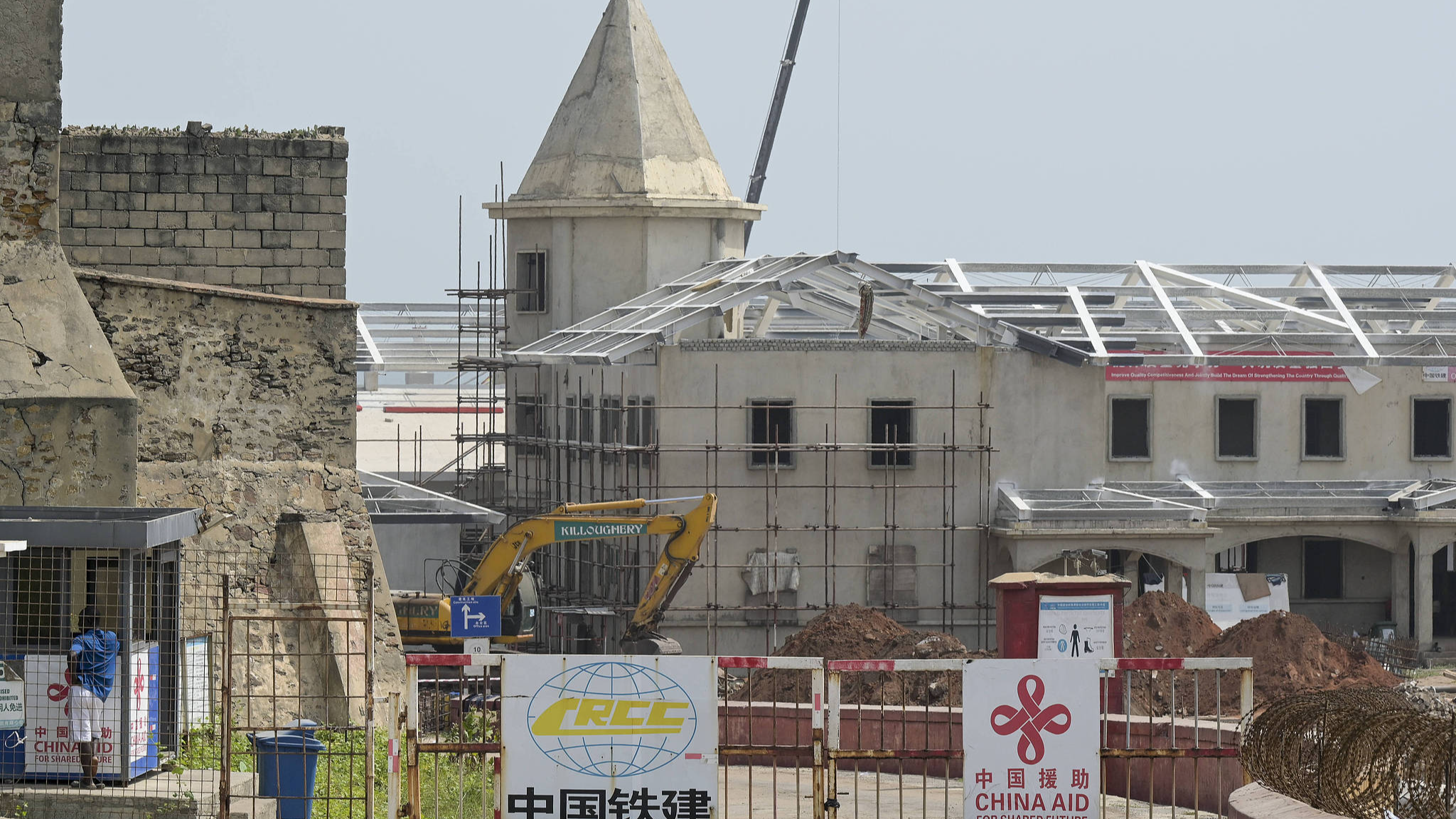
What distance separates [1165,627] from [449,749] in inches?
716

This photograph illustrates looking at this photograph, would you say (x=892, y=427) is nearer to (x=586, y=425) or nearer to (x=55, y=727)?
(x=586, y=425)

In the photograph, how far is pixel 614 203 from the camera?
128ft

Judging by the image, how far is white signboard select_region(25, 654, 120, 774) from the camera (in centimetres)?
1515

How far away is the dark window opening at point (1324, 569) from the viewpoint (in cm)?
3712

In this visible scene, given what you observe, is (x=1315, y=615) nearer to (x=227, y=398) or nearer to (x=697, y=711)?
(x=227, y=398)

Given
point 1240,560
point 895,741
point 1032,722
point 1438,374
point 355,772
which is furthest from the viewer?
point 1240,560

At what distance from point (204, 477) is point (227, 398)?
3.30 ft

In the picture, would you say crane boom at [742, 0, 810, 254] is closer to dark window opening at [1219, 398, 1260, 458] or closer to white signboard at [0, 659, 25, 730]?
dark window opening at [1219, 398, 1260, 458]

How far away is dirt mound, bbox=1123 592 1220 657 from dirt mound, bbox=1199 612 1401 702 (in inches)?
27.3

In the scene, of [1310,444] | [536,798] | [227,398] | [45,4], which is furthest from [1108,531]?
[536,798]

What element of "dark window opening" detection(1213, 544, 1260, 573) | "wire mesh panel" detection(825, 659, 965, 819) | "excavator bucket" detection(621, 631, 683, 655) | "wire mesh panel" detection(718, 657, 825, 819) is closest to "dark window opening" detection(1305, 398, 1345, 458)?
"dark window opening" detection(1213, 544, 1260, 573)

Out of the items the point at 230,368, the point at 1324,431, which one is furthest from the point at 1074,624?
the point at 1324,431

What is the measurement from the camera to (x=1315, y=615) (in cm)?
3681

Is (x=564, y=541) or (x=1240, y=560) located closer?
(x=564, y=541)
